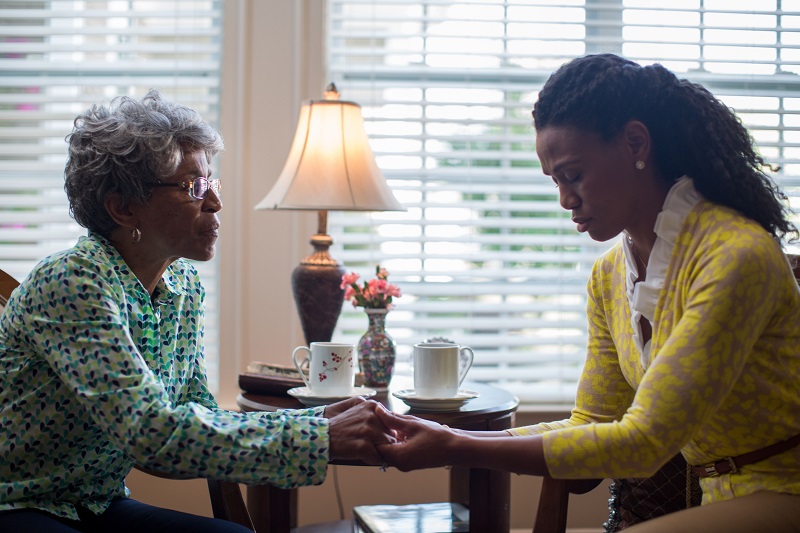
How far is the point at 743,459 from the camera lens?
1323 millimetres

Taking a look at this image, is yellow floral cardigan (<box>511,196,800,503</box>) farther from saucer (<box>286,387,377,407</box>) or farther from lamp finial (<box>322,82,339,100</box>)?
lamp finial (<box>322,82,339,100</box>)

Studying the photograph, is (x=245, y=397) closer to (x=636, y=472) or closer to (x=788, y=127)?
(x=636, y=472)

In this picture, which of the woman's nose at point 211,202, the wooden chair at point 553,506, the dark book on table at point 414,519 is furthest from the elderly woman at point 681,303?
the dark book on table at point 414,519

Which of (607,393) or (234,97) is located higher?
(234,97)

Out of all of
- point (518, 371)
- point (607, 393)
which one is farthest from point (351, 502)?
point (607, 393)

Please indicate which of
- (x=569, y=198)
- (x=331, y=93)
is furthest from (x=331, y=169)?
(x=569, y=198)

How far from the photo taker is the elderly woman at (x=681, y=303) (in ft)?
3.96

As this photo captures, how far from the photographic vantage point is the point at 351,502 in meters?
2.76

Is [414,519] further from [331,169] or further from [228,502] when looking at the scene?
[331,169]

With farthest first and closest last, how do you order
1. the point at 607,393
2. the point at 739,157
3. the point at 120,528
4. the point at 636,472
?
the point at 607,393 < the point at 120,528 < the point at 739,157 < the point at 636,472

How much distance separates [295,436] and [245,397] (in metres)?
0.71

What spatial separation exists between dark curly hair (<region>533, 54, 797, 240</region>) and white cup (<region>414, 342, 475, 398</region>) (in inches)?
25.9

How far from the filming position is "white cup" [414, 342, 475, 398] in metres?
1.87

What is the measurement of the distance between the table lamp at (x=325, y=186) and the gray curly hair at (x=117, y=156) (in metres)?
0.62
